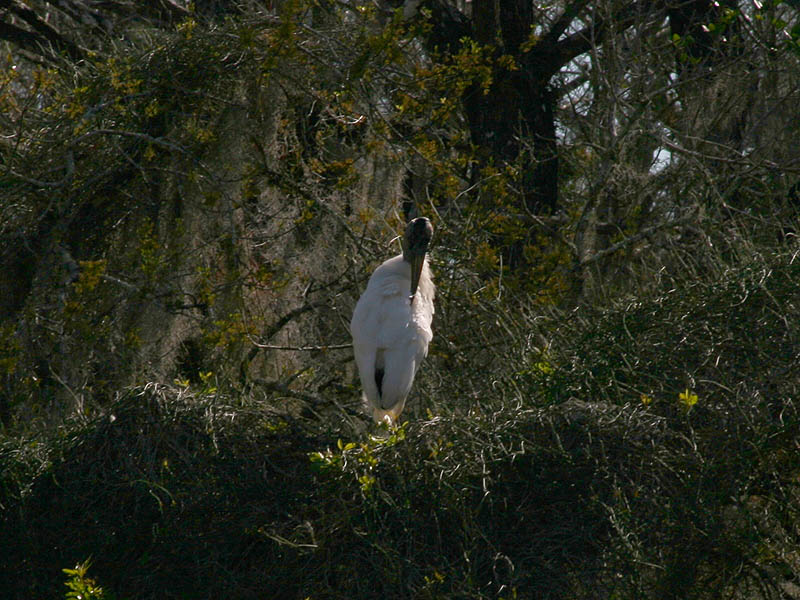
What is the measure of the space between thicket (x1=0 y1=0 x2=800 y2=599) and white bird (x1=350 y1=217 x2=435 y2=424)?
147 millimetres

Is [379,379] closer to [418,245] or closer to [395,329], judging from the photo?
[395,329]

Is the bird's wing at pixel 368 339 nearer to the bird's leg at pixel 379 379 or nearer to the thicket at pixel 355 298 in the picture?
the bird's leg at pixel 379 379

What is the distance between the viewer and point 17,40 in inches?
243

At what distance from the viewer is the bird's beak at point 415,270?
4.69 m

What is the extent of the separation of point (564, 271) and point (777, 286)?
1.85 m

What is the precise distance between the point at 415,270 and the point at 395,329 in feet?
0.98

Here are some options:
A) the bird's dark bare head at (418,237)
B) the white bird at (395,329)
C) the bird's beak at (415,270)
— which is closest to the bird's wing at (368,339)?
the white bird at (395,329)

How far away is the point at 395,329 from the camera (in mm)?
4594

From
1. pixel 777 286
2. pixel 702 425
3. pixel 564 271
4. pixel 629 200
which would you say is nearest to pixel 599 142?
pixel 629 200

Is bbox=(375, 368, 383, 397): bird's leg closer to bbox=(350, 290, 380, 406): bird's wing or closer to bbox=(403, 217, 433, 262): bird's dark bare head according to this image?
bbox=(350, 290, 380, 406): bird's wing

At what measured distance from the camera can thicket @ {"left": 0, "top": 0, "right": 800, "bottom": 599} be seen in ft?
11.2

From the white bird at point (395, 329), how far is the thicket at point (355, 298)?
0.48ft

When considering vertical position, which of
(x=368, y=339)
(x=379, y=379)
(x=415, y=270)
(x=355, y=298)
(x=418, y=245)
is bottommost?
(x=379, y=379)

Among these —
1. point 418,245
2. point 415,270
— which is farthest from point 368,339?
point 418,245
